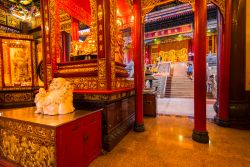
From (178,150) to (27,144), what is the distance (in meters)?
2.21

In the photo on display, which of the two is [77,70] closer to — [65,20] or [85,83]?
[85,83]

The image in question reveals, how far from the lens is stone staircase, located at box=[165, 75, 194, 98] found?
9.64m

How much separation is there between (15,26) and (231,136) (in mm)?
9719

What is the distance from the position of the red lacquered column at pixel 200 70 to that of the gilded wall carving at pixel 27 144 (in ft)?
8.15

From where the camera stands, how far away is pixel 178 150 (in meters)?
2.44

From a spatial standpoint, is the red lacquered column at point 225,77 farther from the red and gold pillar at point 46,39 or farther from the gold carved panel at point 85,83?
the red and gold pillar at point 46,39

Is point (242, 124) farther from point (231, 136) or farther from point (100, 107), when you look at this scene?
point (100, 107)

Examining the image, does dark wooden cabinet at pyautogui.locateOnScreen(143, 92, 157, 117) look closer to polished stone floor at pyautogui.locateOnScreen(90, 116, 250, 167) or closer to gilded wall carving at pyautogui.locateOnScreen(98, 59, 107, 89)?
polished stone floor at pyautogui.locateOnScreen(90, 116, 250, 167)

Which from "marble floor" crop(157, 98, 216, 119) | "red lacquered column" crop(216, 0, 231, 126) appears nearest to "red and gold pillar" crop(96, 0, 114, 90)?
"red lacquered column" crop(216, 0, 231, 126)

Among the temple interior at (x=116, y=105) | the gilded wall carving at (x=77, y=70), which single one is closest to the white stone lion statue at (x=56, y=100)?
the temple interior at (x=116, y=105)

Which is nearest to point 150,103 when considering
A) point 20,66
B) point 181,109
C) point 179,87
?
point 181,109

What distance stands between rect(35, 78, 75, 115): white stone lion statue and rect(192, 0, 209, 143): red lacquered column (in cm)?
228

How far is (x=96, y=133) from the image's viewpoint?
225cm

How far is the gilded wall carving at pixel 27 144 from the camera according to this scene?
5.20 feet
